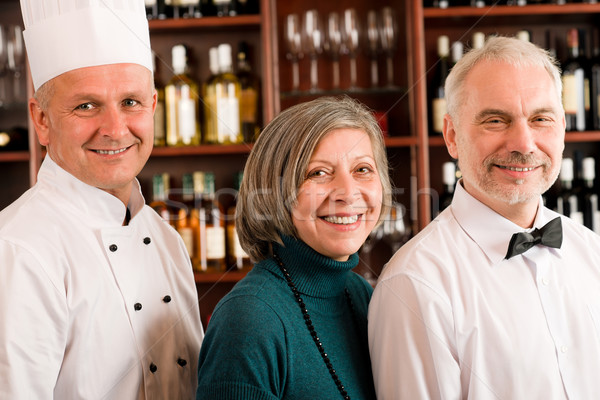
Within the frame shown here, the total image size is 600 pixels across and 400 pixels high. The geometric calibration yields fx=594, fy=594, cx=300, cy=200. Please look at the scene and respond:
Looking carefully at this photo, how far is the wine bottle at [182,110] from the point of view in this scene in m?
2.44

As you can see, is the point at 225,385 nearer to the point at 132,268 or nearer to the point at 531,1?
the point at 132,268

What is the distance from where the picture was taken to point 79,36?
1.15 meters

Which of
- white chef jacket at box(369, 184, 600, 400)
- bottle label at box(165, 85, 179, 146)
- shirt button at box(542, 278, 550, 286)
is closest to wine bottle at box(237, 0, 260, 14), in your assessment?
bottle label at box(165, 85, 179, 146)

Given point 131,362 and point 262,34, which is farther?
point 262,34

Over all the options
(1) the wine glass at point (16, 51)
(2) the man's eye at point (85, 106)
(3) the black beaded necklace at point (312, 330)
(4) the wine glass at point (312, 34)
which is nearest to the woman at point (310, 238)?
(3) the black beaded necklace at point (312, 330)

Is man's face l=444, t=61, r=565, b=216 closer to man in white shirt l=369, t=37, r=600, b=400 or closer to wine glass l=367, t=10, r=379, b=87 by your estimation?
man in white shirt l=369, t=37, r=600, b=400

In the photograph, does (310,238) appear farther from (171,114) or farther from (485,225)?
(171,114)

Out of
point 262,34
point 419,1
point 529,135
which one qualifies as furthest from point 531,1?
point 529,135

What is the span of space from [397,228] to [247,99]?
83cm

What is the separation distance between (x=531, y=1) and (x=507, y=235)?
1.65 metres

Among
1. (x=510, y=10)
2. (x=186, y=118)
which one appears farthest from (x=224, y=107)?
(x=510, y=10)

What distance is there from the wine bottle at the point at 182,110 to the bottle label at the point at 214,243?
0.38 metres

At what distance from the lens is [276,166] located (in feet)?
3.59

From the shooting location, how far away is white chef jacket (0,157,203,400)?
0.96 m
